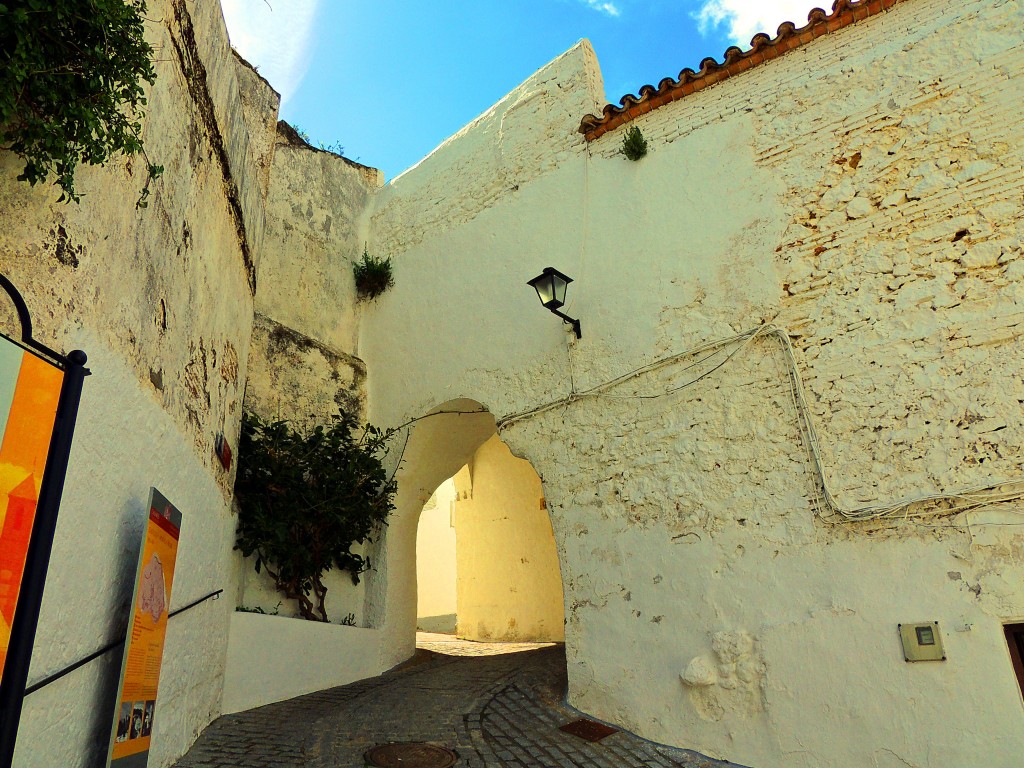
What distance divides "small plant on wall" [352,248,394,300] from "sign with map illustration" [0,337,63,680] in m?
6.32

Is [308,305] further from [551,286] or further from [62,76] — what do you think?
[62,76]

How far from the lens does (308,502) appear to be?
6875 millimetres

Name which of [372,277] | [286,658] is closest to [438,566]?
[372,277]

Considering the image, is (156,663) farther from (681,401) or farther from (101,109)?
(681,401)

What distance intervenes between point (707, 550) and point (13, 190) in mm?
4528

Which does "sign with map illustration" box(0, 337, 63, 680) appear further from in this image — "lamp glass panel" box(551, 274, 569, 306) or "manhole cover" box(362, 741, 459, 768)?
"lamp glass panel" box(551, 274, 569, 306)

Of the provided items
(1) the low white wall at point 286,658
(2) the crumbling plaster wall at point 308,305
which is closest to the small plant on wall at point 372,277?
(2) the crumbling plaster wall at point 308,305

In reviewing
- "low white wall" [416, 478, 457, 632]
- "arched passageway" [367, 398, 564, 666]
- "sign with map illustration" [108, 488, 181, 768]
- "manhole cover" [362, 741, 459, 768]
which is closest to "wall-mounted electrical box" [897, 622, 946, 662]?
"manhole cover" [362, 741, 459, 768]

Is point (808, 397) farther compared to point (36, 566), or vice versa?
point (808, 397)

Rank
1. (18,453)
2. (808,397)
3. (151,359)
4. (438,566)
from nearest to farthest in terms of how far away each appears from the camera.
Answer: (18,453) < (151,359) < (808,397) < (438,566)

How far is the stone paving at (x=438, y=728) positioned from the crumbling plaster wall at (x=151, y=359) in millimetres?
408

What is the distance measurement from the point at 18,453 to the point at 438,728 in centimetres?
369

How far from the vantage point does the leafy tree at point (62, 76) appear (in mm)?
2303

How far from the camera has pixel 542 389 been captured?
6543mm
